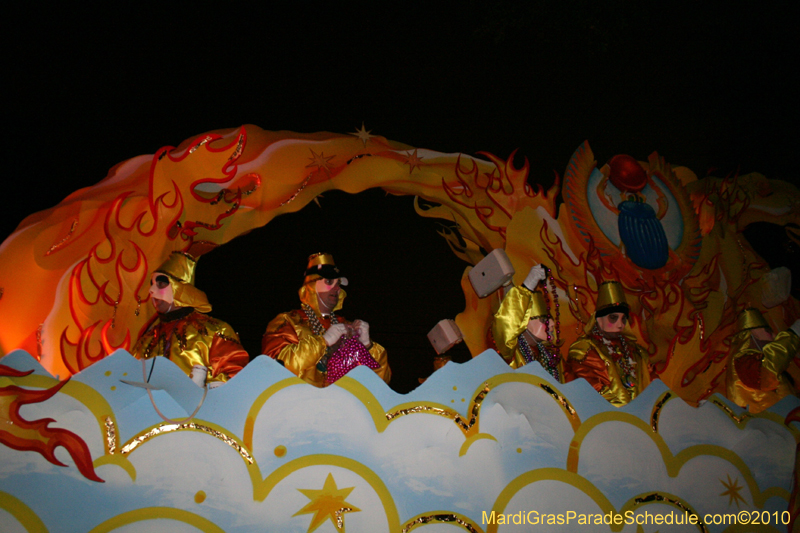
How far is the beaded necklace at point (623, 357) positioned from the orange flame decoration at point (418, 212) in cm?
55

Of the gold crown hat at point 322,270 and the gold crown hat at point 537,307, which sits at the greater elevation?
the gold crown hat at point 322,270

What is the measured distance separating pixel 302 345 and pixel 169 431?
35.0 inches

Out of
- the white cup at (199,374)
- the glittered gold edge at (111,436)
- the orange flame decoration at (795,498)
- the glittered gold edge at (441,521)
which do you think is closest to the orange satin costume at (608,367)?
the orange flame decoration at (795,498)

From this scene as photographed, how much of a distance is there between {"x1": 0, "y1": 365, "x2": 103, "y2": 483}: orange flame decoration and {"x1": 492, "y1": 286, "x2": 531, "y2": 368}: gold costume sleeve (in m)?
1.63

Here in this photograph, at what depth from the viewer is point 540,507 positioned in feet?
5.75

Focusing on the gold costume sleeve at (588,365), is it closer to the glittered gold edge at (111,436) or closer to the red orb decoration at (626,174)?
the red orb decoration at (626,174)

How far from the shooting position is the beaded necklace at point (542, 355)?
2.69 meters

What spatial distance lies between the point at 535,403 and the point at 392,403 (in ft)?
1.58

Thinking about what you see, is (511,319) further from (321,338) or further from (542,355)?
(321,338)

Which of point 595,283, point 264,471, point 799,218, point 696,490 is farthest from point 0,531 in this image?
point 799,218

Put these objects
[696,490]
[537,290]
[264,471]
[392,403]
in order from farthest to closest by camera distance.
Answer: [537,290], [696,490], [392,403], [264,471]

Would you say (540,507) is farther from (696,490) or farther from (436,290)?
(436,290)

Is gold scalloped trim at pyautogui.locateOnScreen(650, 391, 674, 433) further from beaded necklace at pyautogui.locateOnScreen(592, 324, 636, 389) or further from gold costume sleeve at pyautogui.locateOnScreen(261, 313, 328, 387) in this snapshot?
gold costume sleeve at pyautogui.locateOnScreen(261, 313, 328, 387)

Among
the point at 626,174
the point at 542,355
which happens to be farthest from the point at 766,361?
the point at 626,174
